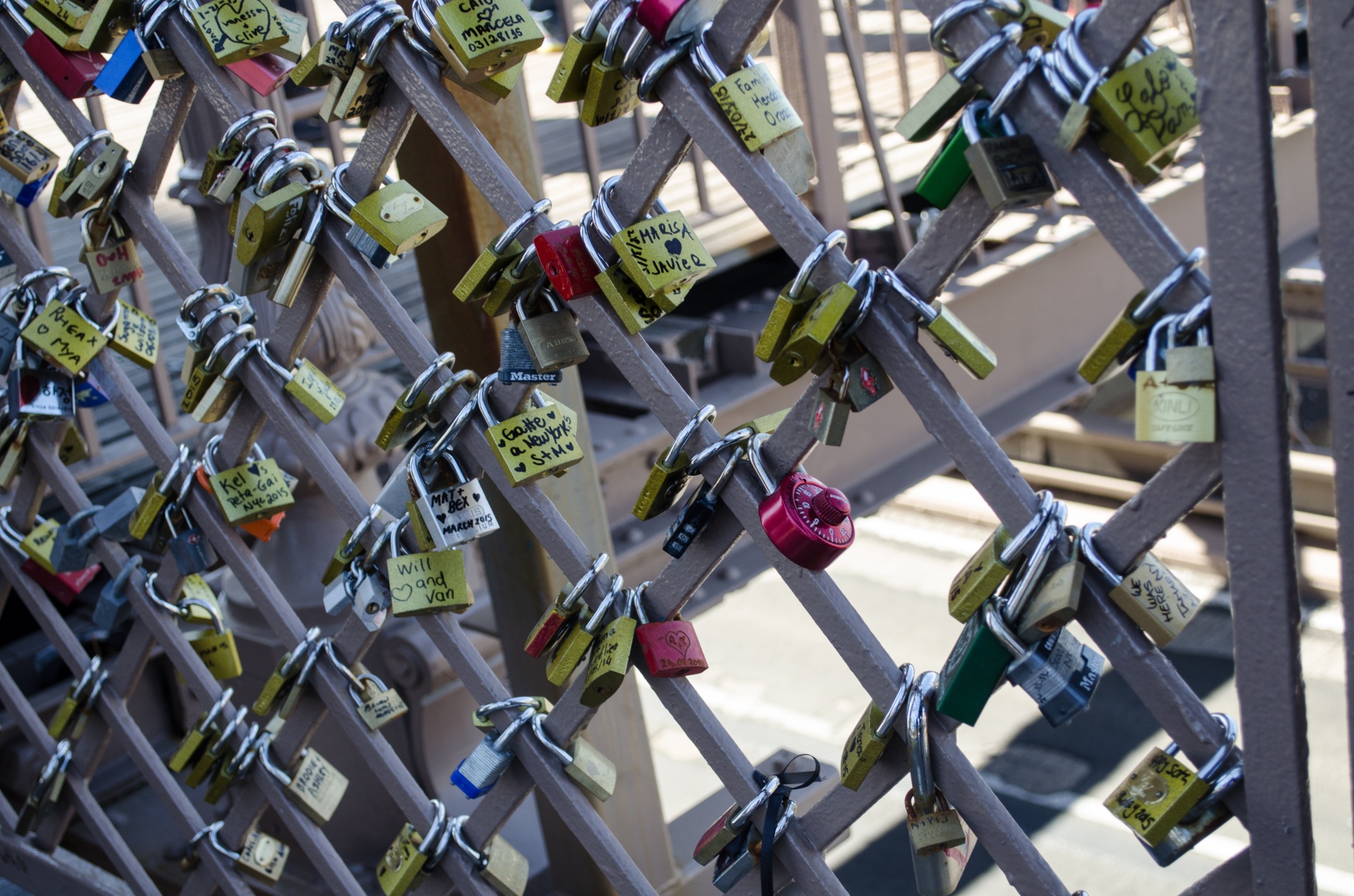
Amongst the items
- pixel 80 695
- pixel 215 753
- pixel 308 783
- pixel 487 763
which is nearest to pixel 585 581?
pixel 487 763

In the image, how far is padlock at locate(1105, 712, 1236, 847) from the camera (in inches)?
32.7

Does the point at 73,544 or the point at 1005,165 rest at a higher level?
the point at 1005,165

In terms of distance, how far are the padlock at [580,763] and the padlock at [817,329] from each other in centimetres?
50

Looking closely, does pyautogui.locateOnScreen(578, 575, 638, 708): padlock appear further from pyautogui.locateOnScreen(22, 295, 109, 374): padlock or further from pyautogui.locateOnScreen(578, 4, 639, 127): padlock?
pyautogui.locateOnScreen(22, 295, 109, 374): padlock

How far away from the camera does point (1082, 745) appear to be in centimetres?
531

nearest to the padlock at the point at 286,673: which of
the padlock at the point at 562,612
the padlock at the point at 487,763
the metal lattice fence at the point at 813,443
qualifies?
the metal lattice fence at the point at 813,443

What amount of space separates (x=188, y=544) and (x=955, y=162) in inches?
41.8

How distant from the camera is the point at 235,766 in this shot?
153 centimetres

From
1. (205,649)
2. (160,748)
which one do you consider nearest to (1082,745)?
(160,748)

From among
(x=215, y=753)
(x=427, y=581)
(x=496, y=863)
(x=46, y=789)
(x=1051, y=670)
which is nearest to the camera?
(x=1051, y=670)

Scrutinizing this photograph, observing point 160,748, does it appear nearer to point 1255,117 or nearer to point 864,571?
point 1255,117

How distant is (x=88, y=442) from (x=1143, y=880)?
3.79 m

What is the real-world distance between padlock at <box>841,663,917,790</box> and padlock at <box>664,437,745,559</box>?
0.20m

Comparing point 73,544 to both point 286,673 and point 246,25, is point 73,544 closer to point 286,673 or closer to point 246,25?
point 286,673
